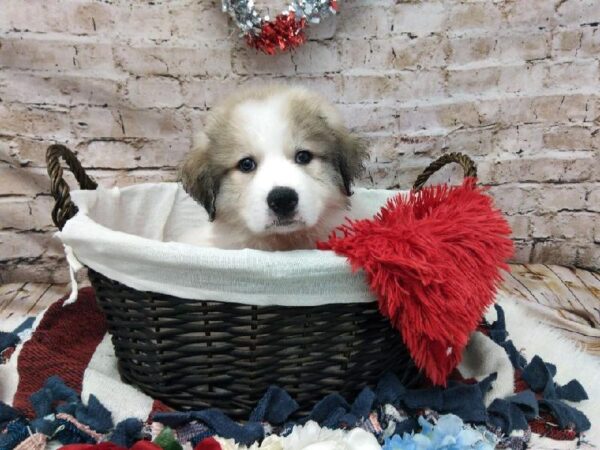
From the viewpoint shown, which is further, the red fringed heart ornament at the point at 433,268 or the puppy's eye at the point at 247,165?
the puppy's eye at the point at 247,165

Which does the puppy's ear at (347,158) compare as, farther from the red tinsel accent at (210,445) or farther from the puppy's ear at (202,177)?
the red tinsel accent at (210,445)

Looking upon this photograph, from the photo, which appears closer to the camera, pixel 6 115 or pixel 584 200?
pixel 6 115

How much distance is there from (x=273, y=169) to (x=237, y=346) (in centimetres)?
44

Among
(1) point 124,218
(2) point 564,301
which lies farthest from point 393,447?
(2) point 564,301

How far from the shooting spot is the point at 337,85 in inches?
85.2

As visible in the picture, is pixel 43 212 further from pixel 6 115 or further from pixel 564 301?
pixel 564 301

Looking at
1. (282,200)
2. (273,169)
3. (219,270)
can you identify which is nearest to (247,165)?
(273,169)

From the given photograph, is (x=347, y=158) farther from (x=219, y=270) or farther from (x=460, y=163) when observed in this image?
(x=219, y=270)

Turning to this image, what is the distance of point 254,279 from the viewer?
1075 millimetres

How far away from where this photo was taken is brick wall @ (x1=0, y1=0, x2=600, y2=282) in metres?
2.06

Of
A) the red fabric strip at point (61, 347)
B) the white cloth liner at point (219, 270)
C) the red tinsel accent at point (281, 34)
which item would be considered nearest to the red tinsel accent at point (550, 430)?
the white cloth liner at point (219, 270)

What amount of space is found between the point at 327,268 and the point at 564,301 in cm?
149

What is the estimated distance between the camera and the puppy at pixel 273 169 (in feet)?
4.18

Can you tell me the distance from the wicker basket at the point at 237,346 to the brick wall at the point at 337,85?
0.91m
